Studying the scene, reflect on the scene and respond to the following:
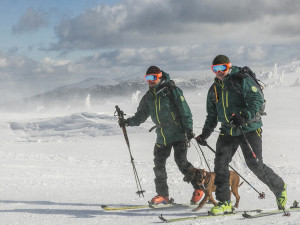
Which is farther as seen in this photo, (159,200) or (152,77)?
(159,200)

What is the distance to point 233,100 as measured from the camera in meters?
5.06

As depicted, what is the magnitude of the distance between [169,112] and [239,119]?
1.56 m

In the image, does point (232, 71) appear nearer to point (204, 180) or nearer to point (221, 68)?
point (221, 68)

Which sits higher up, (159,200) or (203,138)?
(203,138)

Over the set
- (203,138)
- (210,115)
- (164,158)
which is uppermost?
(210,115)

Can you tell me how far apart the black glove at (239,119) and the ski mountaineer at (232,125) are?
3cm

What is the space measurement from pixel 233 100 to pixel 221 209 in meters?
1.52

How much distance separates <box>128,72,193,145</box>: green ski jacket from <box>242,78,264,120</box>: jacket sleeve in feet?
4.20

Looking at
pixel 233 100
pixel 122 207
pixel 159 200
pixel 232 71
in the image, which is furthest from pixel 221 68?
pixel 122 207

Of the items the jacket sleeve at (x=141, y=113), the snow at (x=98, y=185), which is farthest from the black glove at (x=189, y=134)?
the jacket sleeve at (x=141, y=113)

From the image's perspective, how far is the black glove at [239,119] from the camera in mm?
4727

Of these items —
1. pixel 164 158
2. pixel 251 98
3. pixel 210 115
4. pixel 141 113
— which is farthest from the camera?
pixel 141 113

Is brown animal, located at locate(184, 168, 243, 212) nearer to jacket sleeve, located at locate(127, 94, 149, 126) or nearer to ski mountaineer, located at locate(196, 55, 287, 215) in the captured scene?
ski mountaineer, located at locate(196, 55, 287, 215)

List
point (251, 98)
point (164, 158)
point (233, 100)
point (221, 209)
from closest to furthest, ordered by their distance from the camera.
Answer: point (251, 98) < point (233, 100) < point (221, 209) < point (164, 158)
